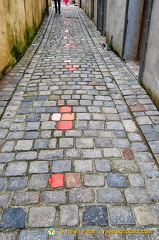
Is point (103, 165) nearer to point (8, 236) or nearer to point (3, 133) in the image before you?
point (8, 236)

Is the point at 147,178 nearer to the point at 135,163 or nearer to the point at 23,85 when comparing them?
the point at 135,163

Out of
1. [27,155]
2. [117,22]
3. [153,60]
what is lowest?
[27,155]

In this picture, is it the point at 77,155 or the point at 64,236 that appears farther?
the point at 77,155

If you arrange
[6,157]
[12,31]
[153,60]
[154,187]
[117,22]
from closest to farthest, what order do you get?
[154,187], [6,157], [153,60], [12,31], [117,22]

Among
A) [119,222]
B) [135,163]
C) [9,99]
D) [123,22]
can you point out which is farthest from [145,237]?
[123,22]

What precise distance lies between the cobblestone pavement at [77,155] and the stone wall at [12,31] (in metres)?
0.41

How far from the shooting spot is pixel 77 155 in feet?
9.71

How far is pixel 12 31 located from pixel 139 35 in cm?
339

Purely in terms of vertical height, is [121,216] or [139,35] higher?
[139,35]

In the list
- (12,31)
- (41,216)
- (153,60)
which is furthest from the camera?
(12,31)

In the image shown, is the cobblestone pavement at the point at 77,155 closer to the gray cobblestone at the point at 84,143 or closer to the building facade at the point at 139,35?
the gray cobblestone at the point at 84,143

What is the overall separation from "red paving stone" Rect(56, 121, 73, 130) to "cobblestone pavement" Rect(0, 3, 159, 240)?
0.02 meters

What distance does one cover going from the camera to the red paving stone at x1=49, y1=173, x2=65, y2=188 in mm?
2527

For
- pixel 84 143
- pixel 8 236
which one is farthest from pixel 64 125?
pixel 8 236
